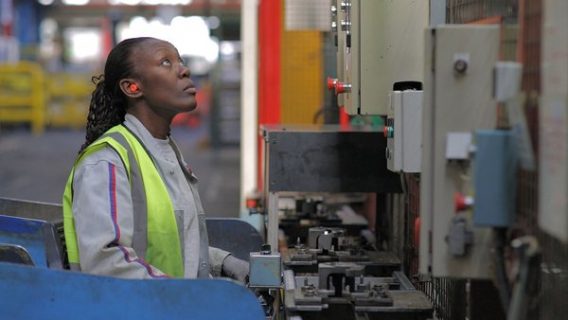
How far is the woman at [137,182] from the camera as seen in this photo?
3.19m

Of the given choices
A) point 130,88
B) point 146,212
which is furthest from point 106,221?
point 130,88

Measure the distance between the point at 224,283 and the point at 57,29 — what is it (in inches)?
1237

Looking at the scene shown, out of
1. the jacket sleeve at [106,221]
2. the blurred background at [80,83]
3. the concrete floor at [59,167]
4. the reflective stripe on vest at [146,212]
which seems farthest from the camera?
the blurred background at [80,83]

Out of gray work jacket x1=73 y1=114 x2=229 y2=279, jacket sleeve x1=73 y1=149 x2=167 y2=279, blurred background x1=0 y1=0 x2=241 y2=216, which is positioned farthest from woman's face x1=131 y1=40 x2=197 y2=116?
blurred background x1=0 y1=0 x2=241 y2=216

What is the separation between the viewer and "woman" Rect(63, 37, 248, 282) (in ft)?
10.5

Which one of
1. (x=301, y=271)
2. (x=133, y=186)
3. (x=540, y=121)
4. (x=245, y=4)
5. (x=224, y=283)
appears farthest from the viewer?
(x=245, y=4)

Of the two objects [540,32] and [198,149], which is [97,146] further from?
[198,149]

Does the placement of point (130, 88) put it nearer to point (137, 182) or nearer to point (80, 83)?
point (137, 182)

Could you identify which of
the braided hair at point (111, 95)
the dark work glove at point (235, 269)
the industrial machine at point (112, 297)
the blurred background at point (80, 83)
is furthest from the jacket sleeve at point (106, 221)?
the blurred background at point (80, 83)

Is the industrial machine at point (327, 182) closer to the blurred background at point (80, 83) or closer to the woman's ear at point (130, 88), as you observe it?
the woman's ear at point (130, 88)

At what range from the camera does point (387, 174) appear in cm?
427

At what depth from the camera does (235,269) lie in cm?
381

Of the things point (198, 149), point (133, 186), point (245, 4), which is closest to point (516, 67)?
point (133, 186)

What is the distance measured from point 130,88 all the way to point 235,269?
80 centimetres
